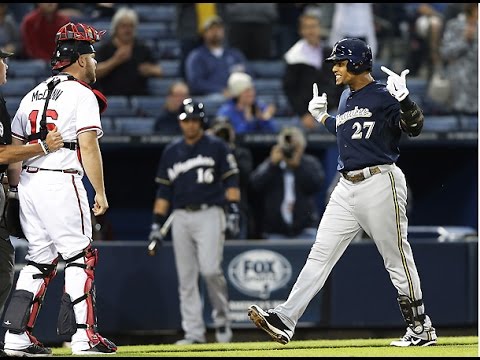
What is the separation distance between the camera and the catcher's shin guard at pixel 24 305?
6.33m

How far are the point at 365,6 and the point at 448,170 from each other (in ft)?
6.86

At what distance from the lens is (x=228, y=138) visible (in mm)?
10484

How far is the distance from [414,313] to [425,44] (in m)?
6.86

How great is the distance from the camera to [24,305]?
634 centimetres

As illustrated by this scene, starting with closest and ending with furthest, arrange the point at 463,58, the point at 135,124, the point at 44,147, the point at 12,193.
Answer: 1. the point at 44,147
2. the point at 12,193
3. the point at 135,124
4. the point at 463,58

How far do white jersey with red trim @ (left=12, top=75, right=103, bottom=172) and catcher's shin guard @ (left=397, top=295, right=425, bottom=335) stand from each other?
2102mm

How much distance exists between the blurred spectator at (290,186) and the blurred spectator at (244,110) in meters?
0.50

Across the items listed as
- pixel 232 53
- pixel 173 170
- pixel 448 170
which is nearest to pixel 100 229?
pixel 173 170

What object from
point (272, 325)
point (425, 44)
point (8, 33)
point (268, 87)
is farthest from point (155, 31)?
point (272, 325)

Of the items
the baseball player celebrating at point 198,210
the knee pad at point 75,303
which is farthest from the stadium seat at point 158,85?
the knee pad at point 75,303

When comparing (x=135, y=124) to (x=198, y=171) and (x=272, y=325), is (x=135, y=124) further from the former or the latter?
(x=272, y=325)

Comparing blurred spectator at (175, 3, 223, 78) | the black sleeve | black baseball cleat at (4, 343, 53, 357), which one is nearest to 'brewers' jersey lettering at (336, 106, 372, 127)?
the black sleeve

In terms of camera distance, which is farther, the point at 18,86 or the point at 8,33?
the point at 8,33

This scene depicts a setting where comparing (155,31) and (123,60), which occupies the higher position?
(155,31)
